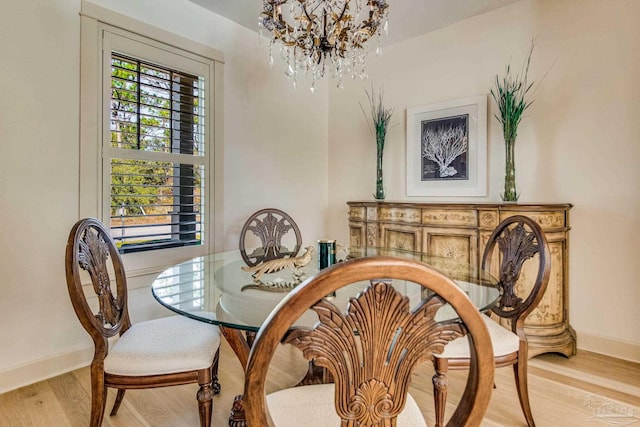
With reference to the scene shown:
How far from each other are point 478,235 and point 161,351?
2.25 m

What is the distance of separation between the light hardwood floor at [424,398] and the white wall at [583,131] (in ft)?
1.52

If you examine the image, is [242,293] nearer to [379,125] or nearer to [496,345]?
[496,345]

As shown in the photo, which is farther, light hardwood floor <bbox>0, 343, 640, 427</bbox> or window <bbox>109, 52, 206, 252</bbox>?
window <bbox>109, 52, 206, 252</bbox>

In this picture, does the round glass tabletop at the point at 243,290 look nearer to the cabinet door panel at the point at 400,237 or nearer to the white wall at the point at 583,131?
the cabinet door panel at the point at 400,237

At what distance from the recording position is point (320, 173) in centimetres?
406

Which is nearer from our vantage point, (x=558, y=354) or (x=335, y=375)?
(x=335, y=375)

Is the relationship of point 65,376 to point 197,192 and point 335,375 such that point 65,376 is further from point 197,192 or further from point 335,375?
point 335,375

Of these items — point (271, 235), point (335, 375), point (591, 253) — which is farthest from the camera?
point (271, 235)

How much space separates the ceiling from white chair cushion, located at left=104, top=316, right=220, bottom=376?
254cm

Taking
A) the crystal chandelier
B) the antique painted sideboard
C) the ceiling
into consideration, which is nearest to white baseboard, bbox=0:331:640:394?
the antique painted sideboard

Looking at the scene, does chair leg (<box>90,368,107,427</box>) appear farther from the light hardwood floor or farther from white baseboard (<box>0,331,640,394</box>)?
white baseboard (<box>0,331,640,394</box>)

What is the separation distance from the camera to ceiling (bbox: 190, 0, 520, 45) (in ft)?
9.18

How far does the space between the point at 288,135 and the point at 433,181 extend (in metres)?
1.55

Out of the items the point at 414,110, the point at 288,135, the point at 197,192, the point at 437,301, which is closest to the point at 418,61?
the point at 414,110
